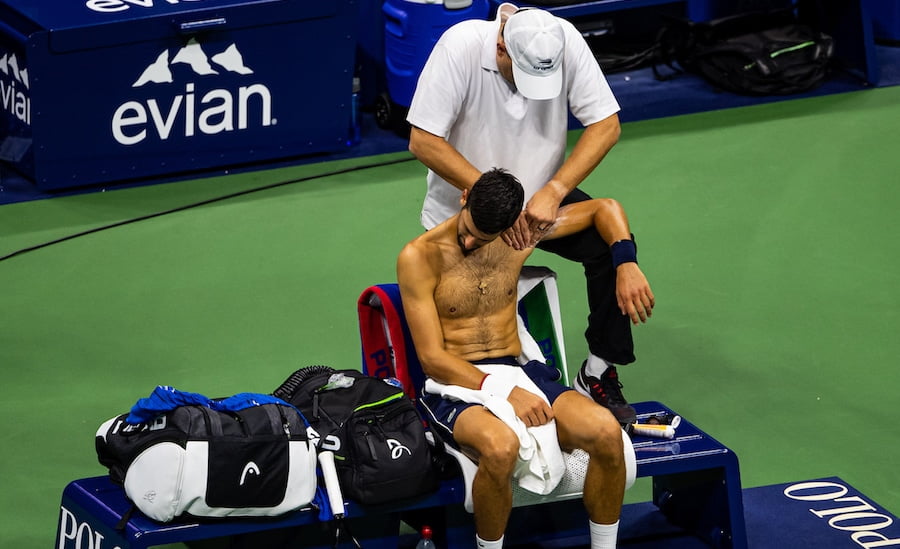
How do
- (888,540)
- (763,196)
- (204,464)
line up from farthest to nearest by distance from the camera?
(763,196) → (888,540) → (204,464)

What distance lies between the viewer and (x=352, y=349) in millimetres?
6449

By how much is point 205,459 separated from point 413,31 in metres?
5.36

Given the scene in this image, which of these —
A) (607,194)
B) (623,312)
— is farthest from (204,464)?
(607,194)

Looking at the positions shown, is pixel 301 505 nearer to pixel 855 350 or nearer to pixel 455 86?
pixel 455 86

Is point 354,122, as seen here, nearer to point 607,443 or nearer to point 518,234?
point 518,234

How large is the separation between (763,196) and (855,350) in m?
2.03

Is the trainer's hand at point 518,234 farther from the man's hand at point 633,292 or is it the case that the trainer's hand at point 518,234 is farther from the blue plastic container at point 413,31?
the blue plastic container at point 413,31

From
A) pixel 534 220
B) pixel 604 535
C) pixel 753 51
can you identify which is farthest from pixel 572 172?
pixel 753 51

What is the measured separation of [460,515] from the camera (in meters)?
4.84

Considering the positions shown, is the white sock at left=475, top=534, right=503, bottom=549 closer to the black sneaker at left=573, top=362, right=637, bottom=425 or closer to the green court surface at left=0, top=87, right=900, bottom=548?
the black sneaker at left=573, top=362, right=637, bottom=425

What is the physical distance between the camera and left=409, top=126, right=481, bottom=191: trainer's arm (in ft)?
16.4

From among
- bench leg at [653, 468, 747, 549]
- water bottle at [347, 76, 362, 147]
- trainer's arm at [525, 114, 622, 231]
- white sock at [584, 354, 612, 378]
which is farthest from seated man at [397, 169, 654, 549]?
water bottle at [347, 76, 362, 147]

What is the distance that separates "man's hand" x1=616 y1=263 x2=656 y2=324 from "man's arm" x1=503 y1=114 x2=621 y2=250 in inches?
12.9

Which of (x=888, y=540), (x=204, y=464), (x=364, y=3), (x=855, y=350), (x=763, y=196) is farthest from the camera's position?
(x=364, y=3)
